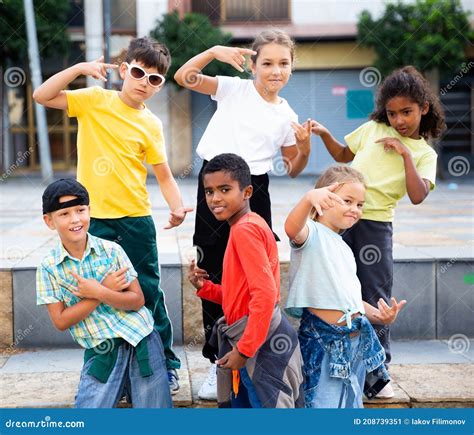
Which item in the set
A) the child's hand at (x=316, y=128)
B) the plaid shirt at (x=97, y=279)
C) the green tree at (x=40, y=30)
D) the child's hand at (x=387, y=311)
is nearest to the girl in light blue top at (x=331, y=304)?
the child's hand at (x=387, y=311)

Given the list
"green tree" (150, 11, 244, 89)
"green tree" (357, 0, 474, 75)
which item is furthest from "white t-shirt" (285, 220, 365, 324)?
"green tree" (150, 11, 244, 89)

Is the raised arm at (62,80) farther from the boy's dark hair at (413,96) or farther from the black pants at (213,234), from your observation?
the boy's dark hair at (413,96)

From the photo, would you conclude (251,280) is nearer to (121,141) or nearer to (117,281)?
(117,281)

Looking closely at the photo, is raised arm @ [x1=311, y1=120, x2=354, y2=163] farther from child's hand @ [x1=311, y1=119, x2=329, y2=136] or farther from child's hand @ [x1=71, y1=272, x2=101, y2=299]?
child's hand @ [x1=71, y1=272, x2=101, y2=299]

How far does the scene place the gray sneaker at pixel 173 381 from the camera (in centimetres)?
334

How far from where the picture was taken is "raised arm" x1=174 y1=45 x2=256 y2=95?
9.81 feet

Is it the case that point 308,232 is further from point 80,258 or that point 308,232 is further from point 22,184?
point 22,184

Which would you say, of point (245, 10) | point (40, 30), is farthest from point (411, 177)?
point (245, 10)

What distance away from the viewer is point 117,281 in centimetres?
282

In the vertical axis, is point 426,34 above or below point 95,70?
above

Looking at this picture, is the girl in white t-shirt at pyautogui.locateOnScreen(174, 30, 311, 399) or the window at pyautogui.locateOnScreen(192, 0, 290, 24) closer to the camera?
the girl in white t-shirt at pyautogui.locateOnScreen(174, 30, 311, 399)

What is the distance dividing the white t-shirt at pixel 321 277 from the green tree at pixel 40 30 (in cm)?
1312

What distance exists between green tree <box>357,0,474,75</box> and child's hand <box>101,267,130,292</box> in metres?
12.7

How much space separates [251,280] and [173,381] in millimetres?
896
